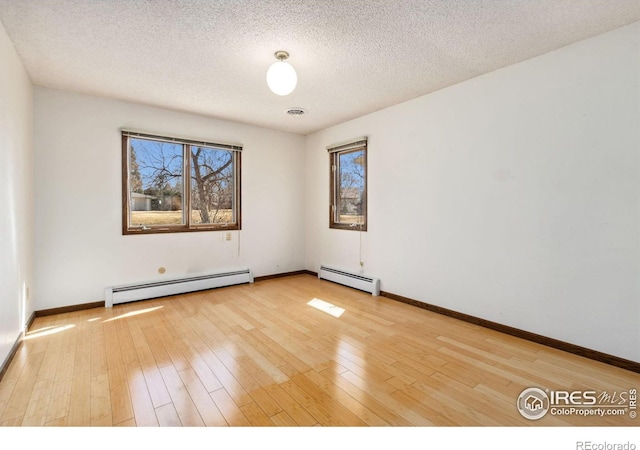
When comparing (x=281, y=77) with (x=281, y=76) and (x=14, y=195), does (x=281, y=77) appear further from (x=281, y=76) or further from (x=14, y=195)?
(x=14, y=195)

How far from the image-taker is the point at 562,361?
7.91ft

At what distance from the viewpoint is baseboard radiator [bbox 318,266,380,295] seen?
426 centimetres

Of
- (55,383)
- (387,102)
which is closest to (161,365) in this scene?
(55,383)

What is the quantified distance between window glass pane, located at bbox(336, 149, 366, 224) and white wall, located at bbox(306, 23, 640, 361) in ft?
1.64

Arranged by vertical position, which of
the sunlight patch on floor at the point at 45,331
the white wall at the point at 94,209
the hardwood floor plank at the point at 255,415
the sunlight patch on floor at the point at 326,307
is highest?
the white wall at the point at 94,209

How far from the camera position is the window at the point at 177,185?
13.1 ft

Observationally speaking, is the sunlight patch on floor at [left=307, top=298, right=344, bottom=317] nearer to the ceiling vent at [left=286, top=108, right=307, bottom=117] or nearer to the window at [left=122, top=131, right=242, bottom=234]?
the window at [left=122, top=131, right=242, bottom=234]

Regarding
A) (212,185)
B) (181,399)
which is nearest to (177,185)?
(212,185)

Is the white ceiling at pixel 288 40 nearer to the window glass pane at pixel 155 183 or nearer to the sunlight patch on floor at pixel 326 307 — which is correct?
the window glass pane at pixel 155 183

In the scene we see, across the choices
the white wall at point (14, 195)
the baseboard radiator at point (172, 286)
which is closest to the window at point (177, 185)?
the baseboard radiator at point (172, 286)

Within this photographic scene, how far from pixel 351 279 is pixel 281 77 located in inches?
118

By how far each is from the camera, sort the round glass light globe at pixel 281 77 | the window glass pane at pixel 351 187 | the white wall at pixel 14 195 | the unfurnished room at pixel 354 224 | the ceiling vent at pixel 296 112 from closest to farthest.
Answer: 1. the unfurnished room at pixel 354 224
2. the white wall at pixel 14 195
3. the round glass light globe at pixel 281 77
4. the ceiling vent at pixel 296 112
5. the window glass pane at pixel 351 187

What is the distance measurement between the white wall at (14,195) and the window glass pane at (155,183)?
1.00 metres

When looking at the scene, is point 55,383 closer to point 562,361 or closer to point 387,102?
point 562,361
